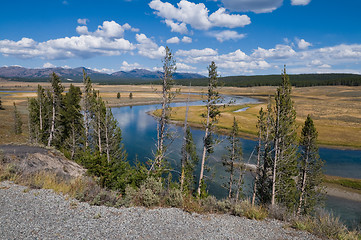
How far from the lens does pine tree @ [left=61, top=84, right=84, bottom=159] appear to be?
32.9 m

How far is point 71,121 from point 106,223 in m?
29.7

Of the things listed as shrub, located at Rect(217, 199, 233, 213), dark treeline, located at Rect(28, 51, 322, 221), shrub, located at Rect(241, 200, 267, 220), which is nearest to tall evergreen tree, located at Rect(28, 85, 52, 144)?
dark treeline, located at Rect(28, 51, 322, 221)

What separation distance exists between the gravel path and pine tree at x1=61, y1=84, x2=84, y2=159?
81.0 feet

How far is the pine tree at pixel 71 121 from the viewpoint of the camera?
32.9 meters

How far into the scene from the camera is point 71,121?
33.7 metres

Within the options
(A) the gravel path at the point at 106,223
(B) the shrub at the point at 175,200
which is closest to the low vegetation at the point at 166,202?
(B) the shrub at the point at 175,200

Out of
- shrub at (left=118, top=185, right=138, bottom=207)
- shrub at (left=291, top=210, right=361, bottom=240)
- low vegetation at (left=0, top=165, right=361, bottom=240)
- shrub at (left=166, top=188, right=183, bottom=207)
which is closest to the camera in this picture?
shrub at (left=291, top=210, right=361, bottom=240)

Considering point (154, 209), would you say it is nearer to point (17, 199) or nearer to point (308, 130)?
point (17, 199)

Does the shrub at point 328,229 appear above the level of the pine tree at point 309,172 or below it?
above

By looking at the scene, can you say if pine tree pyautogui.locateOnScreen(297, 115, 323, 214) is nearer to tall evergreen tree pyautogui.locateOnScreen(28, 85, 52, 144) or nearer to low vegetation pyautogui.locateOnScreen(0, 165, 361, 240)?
low vegetation pyautogui.locateOnScreen(0, 165, 361, 240)

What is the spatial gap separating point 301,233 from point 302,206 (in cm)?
1979

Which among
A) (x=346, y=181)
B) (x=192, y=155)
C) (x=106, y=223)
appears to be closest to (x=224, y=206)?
(x=106, y=223)

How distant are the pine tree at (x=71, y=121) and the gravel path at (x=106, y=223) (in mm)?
24695

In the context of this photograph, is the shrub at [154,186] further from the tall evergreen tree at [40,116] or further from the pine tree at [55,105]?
the tall evergreen tree at [40,116]
